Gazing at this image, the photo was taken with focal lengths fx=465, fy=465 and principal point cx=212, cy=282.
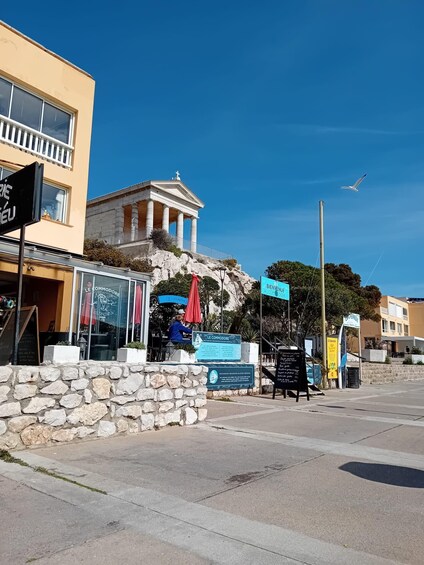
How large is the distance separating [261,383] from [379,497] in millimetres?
12018

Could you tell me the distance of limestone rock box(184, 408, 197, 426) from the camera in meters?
9.13

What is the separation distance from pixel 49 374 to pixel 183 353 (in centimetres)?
696

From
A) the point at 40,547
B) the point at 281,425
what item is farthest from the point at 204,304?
the point at 40,547

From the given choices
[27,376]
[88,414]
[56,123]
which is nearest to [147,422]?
[88,414]

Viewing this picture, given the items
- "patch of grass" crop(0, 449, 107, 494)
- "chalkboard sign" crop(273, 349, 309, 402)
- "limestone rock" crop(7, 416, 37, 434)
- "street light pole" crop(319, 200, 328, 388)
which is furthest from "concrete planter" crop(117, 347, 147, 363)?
"street light pole" crop(319, 200, 328, 388)

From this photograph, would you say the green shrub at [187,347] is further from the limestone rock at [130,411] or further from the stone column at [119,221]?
the stone column at [119,221]

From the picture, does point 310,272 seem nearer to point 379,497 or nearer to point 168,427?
point 168,427

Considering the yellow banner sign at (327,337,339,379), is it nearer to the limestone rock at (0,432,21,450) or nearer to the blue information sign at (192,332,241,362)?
the blue information sign at (192,332,241,362)

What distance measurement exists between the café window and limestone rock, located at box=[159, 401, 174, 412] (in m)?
10.6

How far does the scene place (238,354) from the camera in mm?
16156

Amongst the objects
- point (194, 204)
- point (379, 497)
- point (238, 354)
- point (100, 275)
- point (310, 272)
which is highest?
A: point (194, 204)

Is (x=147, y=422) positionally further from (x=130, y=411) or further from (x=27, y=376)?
(x=27, y=376)

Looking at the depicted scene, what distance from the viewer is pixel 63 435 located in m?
6.90

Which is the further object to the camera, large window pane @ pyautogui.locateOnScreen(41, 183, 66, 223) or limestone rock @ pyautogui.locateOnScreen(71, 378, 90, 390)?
large window pane @ pyautogui.locateOnScreen(41, 183, 66, 223)
